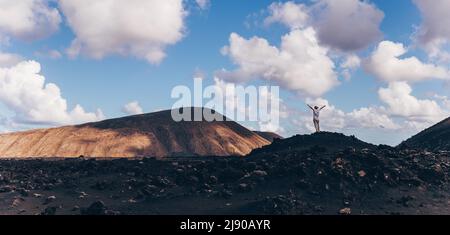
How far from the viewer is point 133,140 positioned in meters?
142

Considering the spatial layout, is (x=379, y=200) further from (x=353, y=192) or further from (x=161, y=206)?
(x=161, y=206)

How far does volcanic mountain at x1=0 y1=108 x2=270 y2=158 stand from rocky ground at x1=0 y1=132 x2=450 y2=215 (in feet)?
228

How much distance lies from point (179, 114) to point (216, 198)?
133 meters

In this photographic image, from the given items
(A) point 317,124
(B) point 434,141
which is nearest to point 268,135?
(B) point 434,141

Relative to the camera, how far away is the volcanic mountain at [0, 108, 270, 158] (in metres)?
134

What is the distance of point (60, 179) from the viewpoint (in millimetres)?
57500

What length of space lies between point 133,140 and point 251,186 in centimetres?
9651

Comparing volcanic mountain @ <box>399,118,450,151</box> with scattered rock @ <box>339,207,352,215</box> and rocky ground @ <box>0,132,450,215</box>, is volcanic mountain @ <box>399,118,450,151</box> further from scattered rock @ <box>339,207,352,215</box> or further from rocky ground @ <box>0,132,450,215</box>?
scattered rock @ <box>339,207,352,215</box>

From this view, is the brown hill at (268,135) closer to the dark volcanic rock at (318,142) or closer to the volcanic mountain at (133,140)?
the volcanic mountain at (133,140)

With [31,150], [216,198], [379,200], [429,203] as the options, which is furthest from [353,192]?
[31,150]

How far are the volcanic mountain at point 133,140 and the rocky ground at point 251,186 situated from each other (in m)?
69.6

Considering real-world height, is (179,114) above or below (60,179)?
above

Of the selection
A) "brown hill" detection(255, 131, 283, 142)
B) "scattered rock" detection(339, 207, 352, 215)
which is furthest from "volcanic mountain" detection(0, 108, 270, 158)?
"scattered rock" detection(339, 207, 352, 215)
